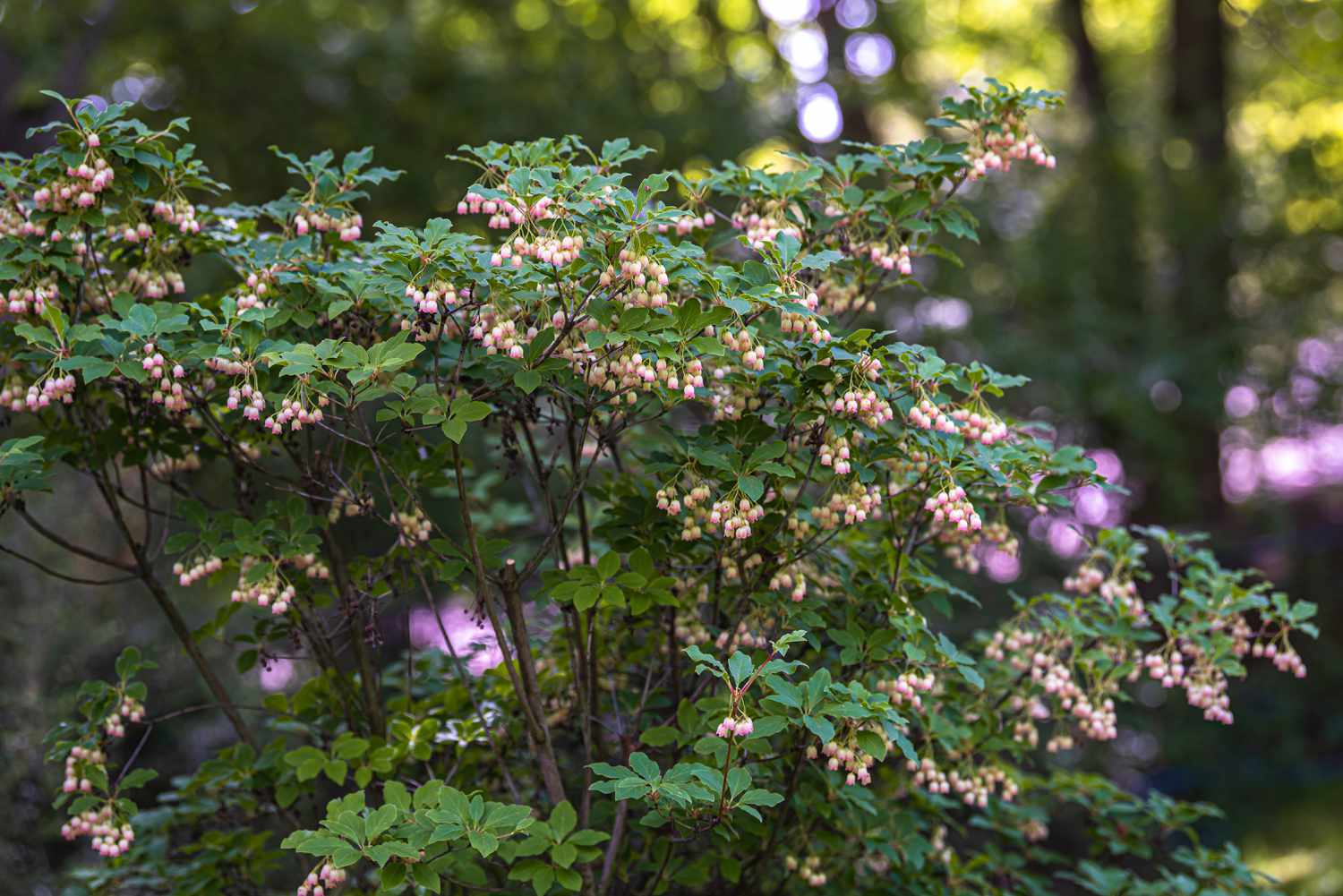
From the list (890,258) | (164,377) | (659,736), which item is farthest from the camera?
(890,258)

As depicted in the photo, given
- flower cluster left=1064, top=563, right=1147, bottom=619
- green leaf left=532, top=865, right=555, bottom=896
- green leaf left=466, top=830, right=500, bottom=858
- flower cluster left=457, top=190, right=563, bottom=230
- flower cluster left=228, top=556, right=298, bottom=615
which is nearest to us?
green leaf left=466, top=830, right=500, bottom=858

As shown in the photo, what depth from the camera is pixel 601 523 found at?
333 cm

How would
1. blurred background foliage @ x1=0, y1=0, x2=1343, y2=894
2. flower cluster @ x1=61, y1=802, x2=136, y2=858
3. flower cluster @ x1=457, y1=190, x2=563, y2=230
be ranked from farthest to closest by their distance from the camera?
blurred background foliage @ x1=0, y1=0, x2=1343, y2=894 → flower cluster @ x1=61, y1=802, x2=136, y2=858 → flower cluster @ x1=457, y1=190, x2=563, y2=230

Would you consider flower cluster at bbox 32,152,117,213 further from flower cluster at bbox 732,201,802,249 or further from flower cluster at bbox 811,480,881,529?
flower cluster at bbox 811,480,881,529

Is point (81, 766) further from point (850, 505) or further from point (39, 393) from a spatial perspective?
point (850, 505)

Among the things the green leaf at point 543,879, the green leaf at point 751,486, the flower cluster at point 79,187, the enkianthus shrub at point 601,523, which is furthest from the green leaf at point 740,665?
the flower cluster at point 79,187

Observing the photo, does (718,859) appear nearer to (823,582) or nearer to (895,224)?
(823,582)

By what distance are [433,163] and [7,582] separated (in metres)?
4.58

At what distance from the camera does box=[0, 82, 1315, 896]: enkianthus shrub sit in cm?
262

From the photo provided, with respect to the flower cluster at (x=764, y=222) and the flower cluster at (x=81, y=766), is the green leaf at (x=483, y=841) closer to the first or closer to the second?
the flower cluster at (x=81, y=766)

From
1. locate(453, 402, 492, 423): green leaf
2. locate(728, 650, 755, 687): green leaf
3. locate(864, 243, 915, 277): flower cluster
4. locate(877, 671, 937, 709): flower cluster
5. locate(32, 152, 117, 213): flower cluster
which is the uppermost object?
locate(32, 152, 117, 213): flower cluster

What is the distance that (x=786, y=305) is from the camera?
2672 millimetres

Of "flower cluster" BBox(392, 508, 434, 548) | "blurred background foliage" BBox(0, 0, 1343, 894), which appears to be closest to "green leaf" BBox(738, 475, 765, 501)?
"flower cluster" BBox(392, 508, 434, 548)

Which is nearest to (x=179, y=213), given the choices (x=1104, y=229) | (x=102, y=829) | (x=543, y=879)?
(x=102, y=829)
